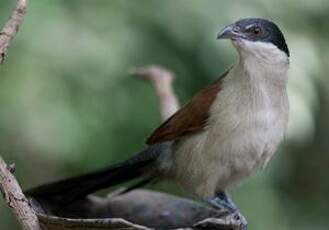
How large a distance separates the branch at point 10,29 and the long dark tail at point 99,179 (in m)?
0.61

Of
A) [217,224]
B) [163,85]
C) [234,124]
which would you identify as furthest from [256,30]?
[217,224]

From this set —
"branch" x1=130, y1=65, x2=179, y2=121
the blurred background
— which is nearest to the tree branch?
"branch" x1=130, y1=65, x2=179, y2=121

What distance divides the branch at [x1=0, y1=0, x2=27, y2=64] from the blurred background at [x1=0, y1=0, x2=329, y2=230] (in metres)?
1.80

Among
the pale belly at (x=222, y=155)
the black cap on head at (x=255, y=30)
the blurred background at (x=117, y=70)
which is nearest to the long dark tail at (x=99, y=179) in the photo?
the pale belly at (x=222, y=155)

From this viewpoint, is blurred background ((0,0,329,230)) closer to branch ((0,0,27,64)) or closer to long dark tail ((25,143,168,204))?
long dark tail ((25,143,168,204))

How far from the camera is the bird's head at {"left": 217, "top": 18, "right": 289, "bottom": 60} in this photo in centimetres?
290

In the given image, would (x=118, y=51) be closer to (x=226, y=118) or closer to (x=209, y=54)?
(x=209, y=54)

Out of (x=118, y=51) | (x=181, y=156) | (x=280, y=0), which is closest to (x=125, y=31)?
(x=118, y=51)

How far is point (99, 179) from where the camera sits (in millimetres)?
3041

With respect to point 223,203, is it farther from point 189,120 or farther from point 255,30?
point 255,30

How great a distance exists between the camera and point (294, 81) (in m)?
3.95

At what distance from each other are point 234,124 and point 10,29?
3.60 ft

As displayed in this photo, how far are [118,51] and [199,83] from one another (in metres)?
0.45

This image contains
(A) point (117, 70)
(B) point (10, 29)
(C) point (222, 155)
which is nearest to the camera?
(B) point (10, 29)
